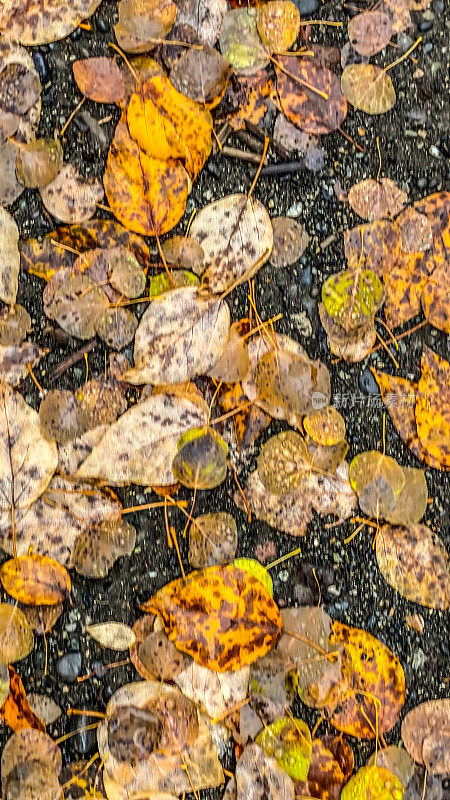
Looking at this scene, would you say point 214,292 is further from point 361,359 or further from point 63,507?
point 63,507

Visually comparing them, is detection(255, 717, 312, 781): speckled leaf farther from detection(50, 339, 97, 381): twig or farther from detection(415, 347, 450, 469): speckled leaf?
detection(50, 339, 97, 381): twig

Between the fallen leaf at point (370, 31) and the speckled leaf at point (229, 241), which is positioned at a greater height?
the fallen leaf at point (370, 31)

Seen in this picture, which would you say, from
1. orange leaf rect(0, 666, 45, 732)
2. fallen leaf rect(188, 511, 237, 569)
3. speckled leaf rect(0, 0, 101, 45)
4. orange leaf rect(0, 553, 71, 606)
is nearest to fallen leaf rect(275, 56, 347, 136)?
speckled leaf rect(0, 0, 101, 45)

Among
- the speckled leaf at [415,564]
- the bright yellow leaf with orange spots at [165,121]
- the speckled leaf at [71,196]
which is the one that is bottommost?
the speckled leaf at [415,564]

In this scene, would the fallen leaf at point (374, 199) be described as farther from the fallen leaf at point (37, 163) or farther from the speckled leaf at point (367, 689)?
the speckled leaf at point (367, 689)

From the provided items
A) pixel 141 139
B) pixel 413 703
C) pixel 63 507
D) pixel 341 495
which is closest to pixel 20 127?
pixel 141 139

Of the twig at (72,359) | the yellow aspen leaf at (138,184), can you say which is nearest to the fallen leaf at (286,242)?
Result: the yellow aspen leaf at (138,184)
